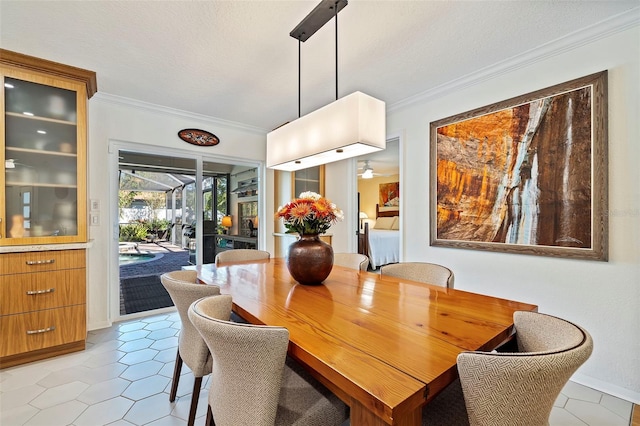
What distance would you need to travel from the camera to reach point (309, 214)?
1.76 m

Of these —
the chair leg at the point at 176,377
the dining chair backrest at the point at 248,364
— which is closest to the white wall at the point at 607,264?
the dining chair backrest at the point at 248,364

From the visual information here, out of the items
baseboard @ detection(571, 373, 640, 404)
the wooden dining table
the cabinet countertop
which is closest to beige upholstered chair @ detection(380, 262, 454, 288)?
the wooden dining table

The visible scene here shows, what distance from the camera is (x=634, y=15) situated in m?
1.85

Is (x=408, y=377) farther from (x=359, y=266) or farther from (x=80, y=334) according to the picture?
(x=80, y=334)

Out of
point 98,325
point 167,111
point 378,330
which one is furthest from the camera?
point 167,111

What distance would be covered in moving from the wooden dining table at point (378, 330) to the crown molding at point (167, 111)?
249cm

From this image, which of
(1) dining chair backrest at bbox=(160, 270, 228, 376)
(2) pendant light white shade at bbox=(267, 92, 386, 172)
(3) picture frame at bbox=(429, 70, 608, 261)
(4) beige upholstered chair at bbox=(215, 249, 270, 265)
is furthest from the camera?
(4) beige upholstered chair at bbox=(215, 249, 270, 265)

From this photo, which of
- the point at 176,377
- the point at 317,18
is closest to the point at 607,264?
the point at 317,18

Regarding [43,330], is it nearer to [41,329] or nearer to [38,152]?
[41,329]

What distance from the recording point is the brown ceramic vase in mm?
1723

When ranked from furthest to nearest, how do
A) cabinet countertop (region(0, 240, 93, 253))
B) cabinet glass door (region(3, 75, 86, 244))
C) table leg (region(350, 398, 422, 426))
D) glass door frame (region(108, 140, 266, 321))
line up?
glass door frame (region(108, 140, 266, 321)), cabinet glass door (region(3, 75, 86, 244)), cabinet countertop (region(0, 240, 93, 253)), table leg (region(350, 398, 422, 426))

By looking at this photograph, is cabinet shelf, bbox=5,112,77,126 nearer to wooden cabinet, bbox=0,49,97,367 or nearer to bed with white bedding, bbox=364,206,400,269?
wooden cabinet, bbox=0,49,97,367

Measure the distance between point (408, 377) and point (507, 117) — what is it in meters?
2.48

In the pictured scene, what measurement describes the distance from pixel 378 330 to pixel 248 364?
1.52ft
